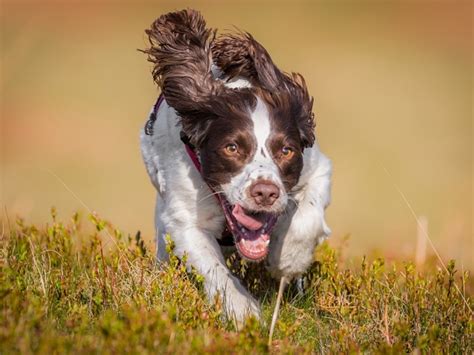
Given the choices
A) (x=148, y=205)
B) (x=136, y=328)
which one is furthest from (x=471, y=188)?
(x=136, y=328)

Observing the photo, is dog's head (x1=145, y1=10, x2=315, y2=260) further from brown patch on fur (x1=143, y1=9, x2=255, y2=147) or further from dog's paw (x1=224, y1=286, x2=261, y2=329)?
dog's paw (x1=224, y1=286, x2=261, y2=329)

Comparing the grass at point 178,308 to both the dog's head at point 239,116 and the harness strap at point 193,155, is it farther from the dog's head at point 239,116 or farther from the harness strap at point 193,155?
the dog's head at point 239,116

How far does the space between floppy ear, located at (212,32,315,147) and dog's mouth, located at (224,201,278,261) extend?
56cm

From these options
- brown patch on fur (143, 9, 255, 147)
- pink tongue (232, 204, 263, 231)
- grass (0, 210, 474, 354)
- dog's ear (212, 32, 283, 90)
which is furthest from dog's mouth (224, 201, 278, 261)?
dog's ear (212, 32, 283, 90)

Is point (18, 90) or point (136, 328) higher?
point (18, 90)

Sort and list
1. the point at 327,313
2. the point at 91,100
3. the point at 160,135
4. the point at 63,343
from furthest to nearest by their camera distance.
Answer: the point at 91,100
the point at 160,135
the point at 327,313
the point at 63,343

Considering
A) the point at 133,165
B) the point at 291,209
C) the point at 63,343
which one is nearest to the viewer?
the point at 63,343

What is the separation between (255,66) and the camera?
519cm

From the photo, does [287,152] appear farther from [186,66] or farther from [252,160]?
[186,66]

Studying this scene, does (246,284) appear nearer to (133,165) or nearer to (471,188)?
(471,188)

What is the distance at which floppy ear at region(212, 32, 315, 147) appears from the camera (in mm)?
5102

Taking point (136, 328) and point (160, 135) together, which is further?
point (160, 135)

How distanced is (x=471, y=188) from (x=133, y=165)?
620cm

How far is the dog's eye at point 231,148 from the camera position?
15.9 ft
